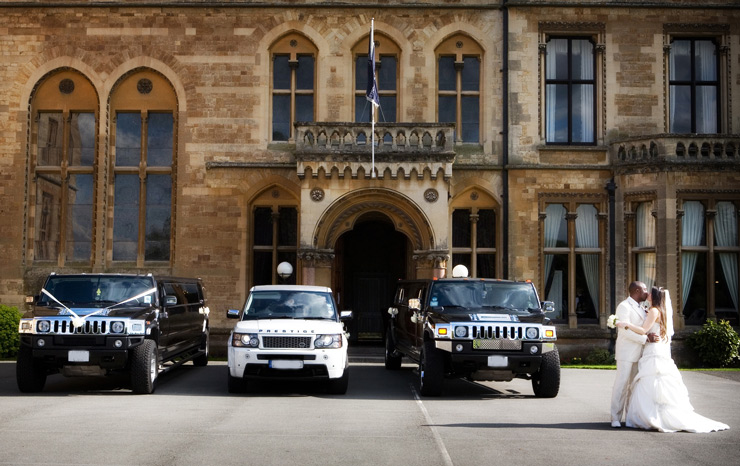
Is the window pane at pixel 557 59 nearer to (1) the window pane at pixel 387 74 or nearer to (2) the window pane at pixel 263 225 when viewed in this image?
(1) the window pane at pixel 387 74

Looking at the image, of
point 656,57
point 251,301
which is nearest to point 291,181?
point 251,301

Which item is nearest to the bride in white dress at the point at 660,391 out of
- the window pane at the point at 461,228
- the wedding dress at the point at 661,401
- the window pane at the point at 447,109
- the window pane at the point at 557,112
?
the wedding dress at the point at 661,401

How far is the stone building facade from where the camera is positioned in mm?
23781

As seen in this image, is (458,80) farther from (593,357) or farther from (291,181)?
(593,357)

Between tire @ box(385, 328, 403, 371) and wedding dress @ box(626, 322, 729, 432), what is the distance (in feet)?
28.3

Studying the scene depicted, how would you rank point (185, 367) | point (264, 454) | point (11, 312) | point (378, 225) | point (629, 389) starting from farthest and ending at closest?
point (378, 225)
point (11, 312)
point (185, 367)
point (629, 389)
point (264, 454)

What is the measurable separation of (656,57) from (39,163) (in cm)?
1722

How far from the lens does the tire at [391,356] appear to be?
62.5ft

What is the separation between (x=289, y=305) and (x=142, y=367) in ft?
8.95

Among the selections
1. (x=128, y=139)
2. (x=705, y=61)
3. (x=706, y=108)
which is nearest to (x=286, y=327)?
(x=128, y=139)

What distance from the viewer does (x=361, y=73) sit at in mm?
24469

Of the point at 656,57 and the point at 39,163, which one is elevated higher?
the point at 656,57

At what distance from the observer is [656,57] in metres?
23.9

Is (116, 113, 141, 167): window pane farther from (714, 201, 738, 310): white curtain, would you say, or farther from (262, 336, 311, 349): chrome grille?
(714, 201, 738, 310): white curtain
